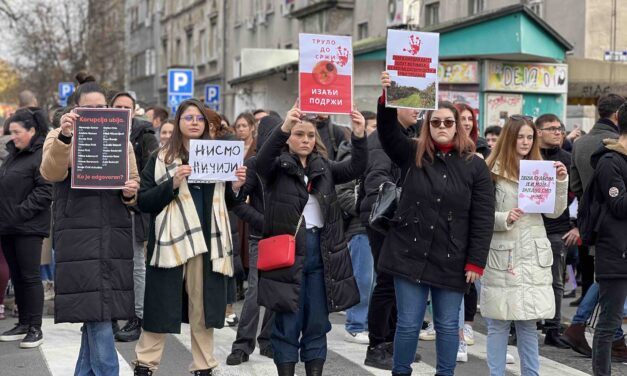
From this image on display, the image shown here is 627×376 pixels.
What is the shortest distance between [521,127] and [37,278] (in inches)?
175

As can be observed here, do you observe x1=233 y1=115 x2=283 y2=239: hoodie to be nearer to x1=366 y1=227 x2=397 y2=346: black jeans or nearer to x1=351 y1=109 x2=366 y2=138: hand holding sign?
x1=351 y1=109 x2=366 y2=138: hand holding sign

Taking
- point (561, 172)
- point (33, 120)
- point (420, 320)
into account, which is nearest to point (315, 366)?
point (420, 320)

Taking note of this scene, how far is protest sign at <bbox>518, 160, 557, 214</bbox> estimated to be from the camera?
702 centimetres

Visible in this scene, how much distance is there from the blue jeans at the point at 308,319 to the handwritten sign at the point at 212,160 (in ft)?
2.28

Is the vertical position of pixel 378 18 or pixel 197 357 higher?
pixel 378 18

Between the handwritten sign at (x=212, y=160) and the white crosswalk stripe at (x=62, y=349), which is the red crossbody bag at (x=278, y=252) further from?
the white crosswalk stripe at (x=62, y=349)

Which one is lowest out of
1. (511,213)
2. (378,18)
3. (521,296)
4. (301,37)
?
(521,296)

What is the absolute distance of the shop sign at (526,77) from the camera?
16703 mm

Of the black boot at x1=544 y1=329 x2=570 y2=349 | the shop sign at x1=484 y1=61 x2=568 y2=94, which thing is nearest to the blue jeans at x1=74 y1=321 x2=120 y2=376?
the black boot at x1=544 y1=329 x2=570 y2=349

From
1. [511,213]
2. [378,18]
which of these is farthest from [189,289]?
[378,18]

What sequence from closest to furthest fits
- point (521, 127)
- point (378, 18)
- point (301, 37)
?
point (301, 37), point (521, 127), point (378, 18)

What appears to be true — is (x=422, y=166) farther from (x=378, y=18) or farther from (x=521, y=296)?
(x=378, y=18)

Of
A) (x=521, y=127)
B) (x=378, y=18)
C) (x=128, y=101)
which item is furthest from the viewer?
(x=378, y=18)

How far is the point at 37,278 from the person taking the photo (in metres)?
9.10
